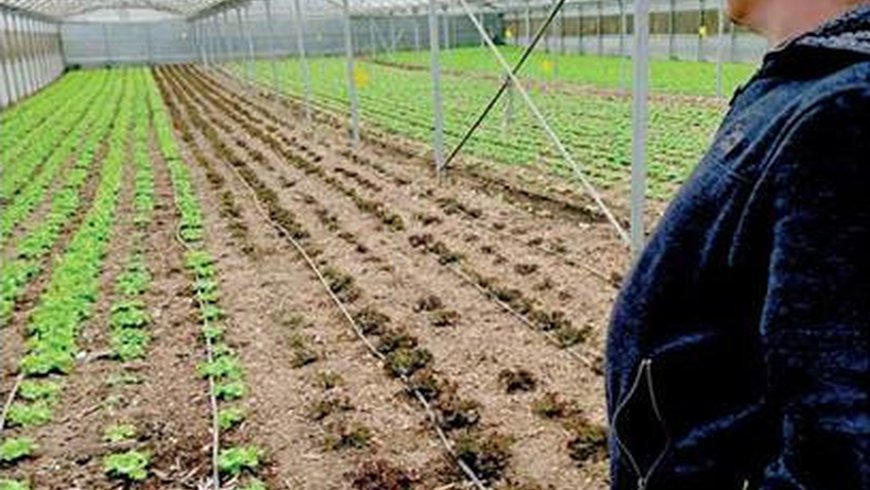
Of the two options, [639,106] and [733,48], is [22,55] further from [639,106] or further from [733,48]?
[639,106]

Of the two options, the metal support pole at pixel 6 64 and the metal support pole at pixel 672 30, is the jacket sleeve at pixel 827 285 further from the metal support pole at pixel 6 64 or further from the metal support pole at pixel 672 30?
the metal support pole at pixel 672 30

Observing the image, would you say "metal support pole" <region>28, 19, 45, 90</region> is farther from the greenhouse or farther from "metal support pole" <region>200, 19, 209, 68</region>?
the greenhouse

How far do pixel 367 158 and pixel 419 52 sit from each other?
98.2 feet

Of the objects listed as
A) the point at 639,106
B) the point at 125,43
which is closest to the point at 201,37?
the point at 125,43

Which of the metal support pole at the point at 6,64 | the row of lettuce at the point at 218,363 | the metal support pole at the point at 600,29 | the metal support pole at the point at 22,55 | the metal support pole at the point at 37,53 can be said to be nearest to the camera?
the row of lettuce at the point at 218,363

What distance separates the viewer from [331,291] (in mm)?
7176

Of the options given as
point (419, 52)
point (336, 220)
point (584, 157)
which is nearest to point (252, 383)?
point (336, 220)

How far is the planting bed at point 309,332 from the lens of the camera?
4531 millimetres

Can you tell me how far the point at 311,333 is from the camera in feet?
20.7

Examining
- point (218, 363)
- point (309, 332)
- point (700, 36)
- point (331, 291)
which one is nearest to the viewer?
point (218, 363)

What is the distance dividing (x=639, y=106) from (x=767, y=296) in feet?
16.4

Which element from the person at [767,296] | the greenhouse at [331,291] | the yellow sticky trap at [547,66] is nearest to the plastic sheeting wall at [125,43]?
the yellow sticky trap at [547,66]

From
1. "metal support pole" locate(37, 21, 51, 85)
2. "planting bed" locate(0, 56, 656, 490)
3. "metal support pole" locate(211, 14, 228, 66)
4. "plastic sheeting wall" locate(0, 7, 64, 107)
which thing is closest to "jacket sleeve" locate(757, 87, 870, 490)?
"planting bed" locate(0, 56, 656, 490)

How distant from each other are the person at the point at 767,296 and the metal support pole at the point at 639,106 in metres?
4.45
